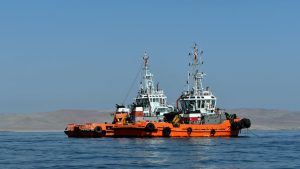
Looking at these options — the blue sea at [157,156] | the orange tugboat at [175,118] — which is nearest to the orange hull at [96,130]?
the orange tugboat at [175,118]

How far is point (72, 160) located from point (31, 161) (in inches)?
138

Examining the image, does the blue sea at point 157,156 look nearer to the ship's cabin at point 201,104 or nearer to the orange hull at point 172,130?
the orange hull at point 172,130

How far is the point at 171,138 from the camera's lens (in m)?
95.2

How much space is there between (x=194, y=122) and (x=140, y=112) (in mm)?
8745

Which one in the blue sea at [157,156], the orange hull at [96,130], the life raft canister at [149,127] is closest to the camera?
the blue sea at [157,156]

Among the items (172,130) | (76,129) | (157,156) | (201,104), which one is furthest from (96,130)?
(157,156)

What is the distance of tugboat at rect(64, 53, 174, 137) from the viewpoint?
105 m

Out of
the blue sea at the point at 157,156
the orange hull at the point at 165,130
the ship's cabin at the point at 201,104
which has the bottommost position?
the blue sea at the point at 157,156

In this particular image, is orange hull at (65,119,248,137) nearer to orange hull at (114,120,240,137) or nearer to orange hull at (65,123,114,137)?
orange hull at (114,120,240,137)

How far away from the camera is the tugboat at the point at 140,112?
105312 mm

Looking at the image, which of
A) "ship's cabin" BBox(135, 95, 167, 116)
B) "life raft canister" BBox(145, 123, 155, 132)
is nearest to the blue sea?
"life raft canister" BBox(145, 123, 155, 132)

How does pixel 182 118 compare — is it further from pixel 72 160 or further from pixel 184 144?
pixel 72 160

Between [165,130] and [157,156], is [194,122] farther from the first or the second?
[157,156]

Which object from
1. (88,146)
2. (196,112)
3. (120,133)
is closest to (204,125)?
(196,112)
